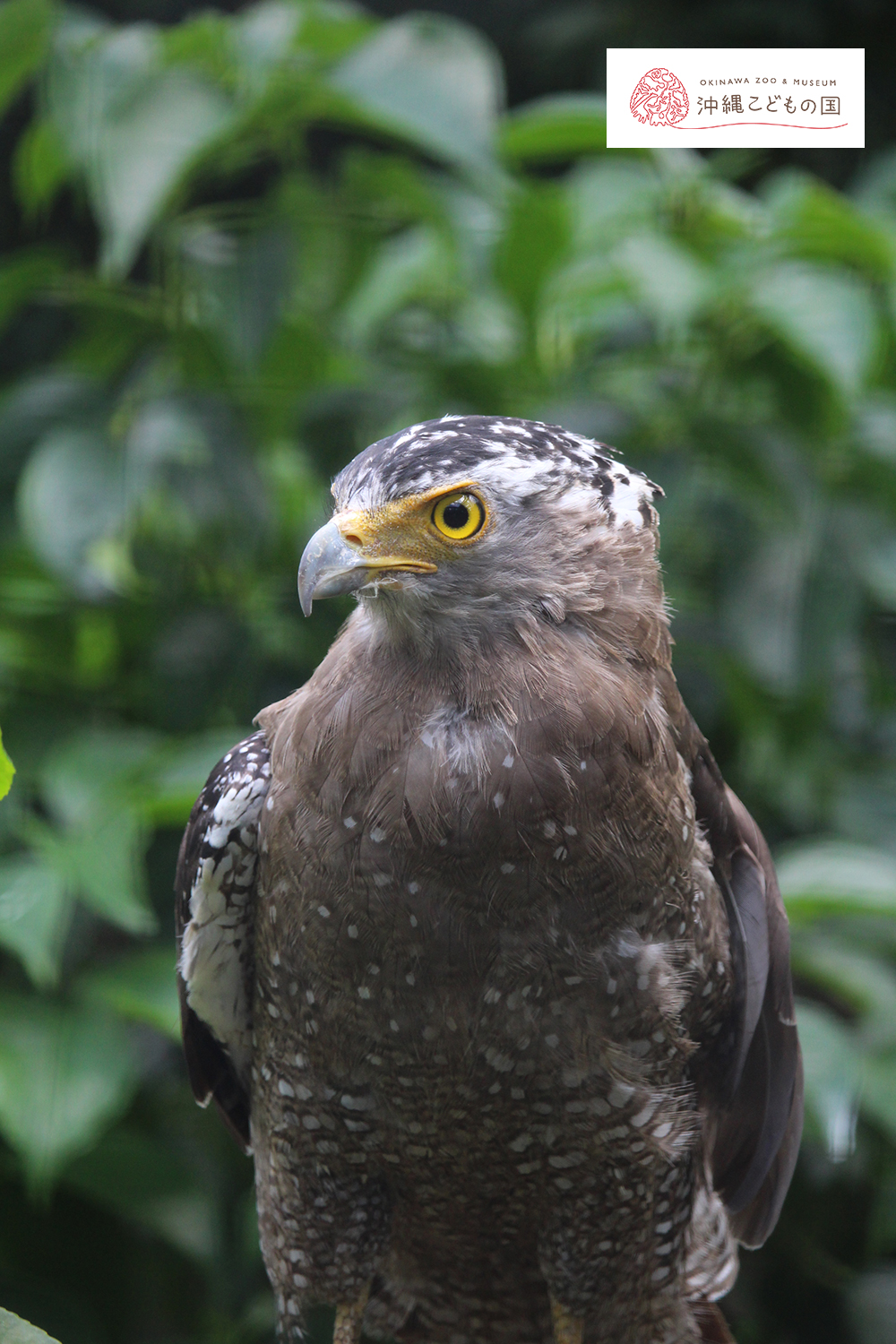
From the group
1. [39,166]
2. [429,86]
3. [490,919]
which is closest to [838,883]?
[490,919]

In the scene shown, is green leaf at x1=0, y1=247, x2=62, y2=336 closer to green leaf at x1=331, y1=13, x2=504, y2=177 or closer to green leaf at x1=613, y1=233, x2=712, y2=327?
green leaf at x1=331, y1=13, x2=504, y2=177

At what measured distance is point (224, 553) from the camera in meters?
2.34

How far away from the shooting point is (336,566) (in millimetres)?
1201

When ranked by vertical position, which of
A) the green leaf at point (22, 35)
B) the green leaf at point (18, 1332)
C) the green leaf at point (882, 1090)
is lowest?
the green leaf at point (882, 1090)

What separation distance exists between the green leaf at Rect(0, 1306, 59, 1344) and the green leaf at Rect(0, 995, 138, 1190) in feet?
3.19

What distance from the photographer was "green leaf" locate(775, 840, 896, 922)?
1899mm

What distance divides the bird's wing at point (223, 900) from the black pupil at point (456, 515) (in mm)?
382

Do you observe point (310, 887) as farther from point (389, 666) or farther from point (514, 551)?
point (514, 551)

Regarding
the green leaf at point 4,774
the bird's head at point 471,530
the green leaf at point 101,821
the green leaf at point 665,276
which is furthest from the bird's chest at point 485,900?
the green leaf at point 665,276

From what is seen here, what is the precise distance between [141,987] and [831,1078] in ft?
3.40

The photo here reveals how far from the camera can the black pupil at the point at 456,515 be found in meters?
1.22

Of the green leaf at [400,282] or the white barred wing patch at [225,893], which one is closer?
the white barred wing patch at [225,893]

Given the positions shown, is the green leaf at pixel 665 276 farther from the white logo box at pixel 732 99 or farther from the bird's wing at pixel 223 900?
the bird's wing at pixel 223 900

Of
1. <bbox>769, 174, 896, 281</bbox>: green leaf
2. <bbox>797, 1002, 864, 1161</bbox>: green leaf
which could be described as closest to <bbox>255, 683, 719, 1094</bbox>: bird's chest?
<bbox>797, 1002, 864, 1161</bbox>: green leaf
